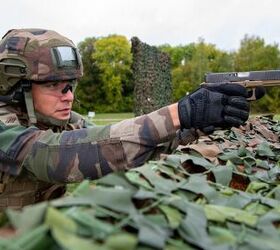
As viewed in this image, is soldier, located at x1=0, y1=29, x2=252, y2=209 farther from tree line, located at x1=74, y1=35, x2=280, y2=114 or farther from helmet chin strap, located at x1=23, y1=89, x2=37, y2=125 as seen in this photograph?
tree line, located at x1=74, y1=35, x2=280, y2=114

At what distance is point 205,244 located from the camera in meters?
1.04

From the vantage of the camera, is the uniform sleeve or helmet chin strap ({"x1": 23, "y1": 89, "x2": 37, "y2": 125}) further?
helmet chin strap ({"x1": 23, "y1": 89, "x2": 37, "y2": 125})

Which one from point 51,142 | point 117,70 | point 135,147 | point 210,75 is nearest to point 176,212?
point 135,147

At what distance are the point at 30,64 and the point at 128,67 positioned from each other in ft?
215

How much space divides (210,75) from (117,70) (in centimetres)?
6291

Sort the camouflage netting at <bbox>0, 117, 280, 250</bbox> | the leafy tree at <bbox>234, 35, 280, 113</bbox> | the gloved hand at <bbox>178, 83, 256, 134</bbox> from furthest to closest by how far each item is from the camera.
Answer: the leafy tree at <bbox>234, 35, 280, 113</bbox>
the gloved hand at <bbox>178, 83, 256, 134</bbox>
the camouflage netting at <bbox>0, 117, 280, 250</bbox>

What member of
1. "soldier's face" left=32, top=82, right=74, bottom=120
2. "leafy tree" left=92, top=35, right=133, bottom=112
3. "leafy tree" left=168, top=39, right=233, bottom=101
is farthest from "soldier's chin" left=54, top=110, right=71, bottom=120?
"leafy tree" left=92, top=35, right=133, bottom=112

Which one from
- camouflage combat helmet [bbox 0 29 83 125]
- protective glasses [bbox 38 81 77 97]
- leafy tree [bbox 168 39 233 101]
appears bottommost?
leafy tree [bbox 168 39 233 101]

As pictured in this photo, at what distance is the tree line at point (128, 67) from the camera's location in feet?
155

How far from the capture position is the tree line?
155ft

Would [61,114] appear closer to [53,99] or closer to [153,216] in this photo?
[53,99]

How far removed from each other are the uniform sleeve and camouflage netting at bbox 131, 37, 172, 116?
11003 mm

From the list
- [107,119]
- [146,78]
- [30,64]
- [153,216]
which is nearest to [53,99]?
[30,64]

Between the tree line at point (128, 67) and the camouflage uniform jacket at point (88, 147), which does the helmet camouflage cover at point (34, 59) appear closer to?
the camouflage uniform jacket at point (88, 147)
